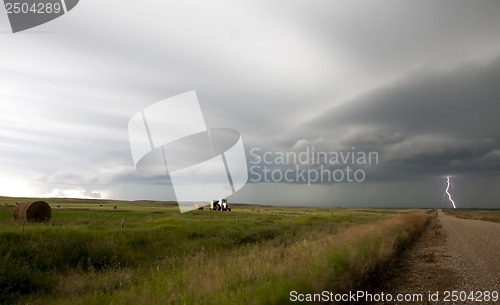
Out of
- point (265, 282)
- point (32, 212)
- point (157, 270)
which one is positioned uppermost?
point (32, 212)

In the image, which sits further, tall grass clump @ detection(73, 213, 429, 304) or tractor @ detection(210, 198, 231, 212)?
tractor @ detection(210, 198, 231, 212)

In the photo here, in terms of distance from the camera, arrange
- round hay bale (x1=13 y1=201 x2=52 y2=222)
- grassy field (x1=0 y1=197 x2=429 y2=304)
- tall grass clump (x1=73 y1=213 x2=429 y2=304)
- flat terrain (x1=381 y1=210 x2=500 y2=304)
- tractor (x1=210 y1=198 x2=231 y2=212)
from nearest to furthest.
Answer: tall grass clump (x1=73 y1=213 x2=429 y2=304)
grassy field (x1=0 y1=197 x2=429 y2=304)
flat terrain (x1=381 y1=210 x2=500 y2=304)
round hay bale (x1=13 y1=201 x2=52 y2=222)
tractor (x1=210 y1=198 x2=231 y2=212)

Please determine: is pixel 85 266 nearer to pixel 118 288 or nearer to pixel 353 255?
pixel 118 288

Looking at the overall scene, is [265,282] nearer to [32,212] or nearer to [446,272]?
[446,272]

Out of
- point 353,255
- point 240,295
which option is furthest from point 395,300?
point 240,295

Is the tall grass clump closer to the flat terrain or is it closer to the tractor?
the flat terrain

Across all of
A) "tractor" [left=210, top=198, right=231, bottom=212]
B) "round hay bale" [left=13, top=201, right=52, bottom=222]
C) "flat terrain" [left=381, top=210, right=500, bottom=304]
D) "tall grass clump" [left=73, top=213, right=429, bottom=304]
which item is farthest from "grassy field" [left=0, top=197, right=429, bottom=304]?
"tractor" [left=210, top=198, right=231, bottom=212]

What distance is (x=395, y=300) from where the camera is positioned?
8.21m

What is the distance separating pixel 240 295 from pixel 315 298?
172 centimetres

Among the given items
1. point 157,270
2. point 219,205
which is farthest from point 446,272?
point 219,205

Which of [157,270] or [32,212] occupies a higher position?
[32,212]

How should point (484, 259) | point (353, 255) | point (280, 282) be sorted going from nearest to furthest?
point (280, 282) → point (353, 255) → point (484, 259)

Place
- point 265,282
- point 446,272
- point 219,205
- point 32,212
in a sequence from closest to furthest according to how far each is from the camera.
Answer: point 265,282
point 446,272
point 32,212
point 219,205

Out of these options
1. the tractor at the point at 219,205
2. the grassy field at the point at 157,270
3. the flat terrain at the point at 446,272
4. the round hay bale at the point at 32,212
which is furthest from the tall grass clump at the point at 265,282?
the tractor at the point at 219,205
